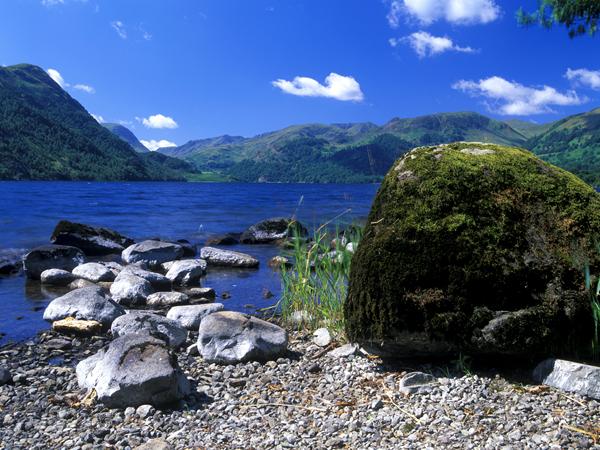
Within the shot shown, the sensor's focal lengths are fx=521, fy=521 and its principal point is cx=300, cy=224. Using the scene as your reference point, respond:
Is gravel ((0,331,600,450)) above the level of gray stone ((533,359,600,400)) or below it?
below

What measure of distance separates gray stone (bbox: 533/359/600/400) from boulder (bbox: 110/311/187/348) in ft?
16.1

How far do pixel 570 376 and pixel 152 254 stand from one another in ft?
47.0

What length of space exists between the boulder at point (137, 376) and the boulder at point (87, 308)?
3.50 m

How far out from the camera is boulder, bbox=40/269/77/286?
13742 millimetres

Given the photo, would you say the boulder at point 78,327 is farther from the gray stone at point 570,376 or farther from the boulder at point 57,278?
the gray stone at point 570,376

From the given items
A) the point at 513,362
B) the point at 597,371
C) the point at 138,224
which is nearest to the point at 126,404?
the point at 513,362

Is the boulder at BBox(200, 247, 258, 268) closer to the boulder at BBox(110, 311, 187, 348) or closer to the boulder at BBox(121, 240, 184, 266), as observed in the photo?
the boulder at BBox(121, 240, 184, 266)

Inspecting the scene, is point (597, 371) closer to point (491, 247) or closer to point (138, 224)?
point (491, 247)

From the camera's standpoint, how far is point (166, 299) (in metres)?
11.4

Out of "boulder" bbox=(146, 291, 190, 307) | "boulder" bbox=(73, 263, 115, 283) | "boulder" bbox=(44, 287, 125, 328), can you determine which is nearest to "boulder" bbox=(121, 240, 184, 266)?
"boulder" bbox=(73, 263, 115, 283)

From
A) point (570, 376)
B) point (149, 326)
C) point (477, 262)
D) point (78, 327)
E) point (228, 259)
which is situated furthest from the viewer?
point (228, 259)

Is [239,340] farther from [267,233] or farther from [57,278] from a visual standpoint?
[267,233]

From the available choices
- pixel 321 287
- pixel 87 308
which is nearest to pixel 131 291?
pixel 87 308

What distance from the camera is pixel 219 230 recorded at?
31031 millimetres
